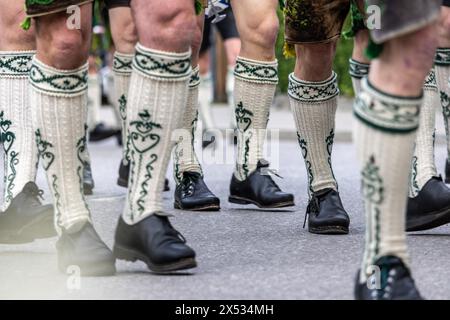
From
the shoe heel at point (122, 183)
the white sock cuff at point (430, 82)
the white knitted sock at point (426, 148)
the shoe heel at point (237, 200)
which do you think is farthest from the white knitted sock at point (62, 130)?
the shoe heel at point (122, 183)

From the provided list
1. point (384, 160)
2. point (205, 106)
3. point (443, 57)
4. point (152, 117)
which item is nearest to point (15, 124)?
point (152, 117)

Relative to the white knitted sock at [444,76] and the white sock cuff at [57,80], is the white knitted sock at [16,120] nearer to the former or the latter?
the white sock cuff at [57,80]

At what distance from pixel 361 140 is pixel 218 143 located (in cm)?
747

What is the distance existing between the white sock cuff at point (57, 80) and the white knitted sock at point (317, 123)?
128cm

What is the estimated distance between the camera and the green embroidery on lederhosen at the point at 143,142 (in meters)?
3.76

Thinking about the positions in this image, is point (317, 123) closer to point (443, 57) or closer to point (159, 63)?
point (443, 57)

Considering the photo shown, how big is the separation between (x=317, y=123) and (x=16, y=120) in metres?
1.18

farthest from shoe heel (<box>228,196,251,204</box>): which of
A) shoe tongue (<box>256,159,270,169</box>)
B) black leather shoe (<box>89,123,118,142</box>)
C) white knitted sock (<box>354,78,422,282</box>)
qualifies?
black leather shoe (<box>89,123,118,142</box>)

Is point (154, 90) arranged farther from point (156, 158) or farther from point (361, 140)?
point (361, 140)

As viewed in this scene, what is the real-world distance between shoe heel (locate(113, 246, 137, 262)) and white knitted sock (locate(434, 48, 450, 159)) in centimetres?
193

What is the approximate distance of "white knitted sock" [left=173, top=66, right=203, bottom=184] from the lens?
232 inches

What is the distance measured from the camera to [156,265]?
3.81 metres

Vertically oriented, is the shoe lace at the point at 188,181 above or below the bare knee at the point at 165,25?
below

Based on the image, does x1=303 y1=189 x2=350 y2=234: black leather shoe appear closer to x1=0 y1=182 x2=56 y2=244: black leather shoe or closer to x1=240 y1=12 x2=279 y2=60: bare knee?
x1=240 y1=12 x2=279 y2=60: bare knee
